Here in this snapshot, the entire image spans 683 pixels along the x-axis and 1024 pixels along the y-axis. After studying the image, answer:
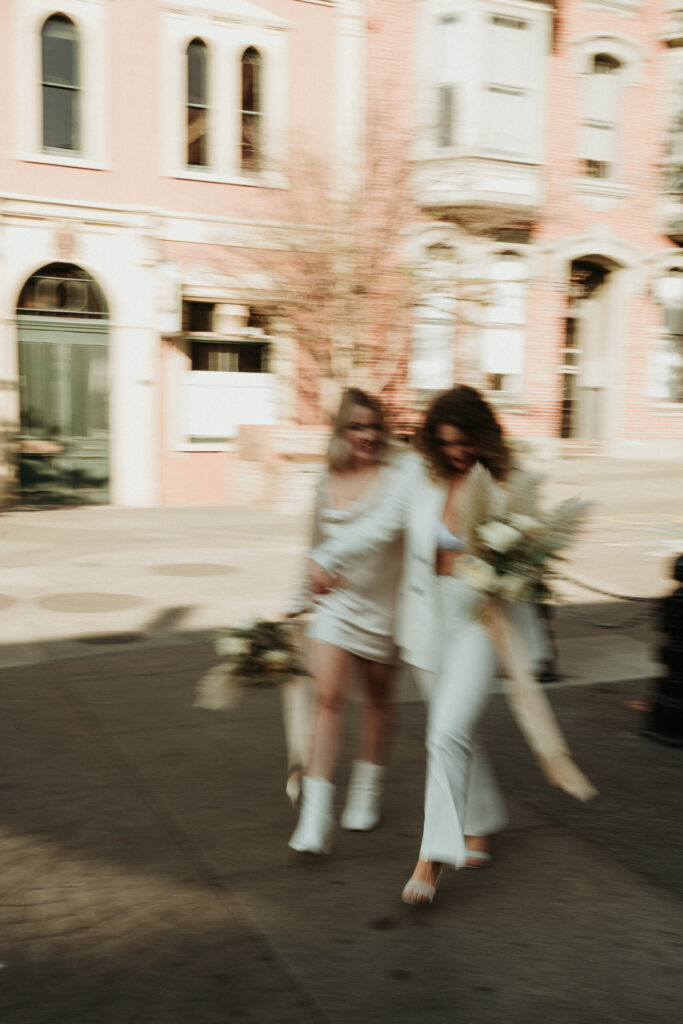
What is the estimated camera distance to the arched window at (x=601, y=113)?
1942 cm

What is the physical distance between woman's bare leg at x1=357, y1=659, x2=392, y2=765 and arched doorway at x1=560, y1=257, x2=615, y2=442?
658 inches

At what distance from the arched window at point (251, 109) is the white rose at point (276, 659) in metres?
13.9

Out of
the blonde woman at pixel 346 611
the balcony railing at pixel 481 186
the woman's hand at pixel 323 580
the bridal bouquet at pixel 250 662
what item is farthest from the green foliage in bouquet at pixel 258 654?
the balcony railing at pixel 481 186

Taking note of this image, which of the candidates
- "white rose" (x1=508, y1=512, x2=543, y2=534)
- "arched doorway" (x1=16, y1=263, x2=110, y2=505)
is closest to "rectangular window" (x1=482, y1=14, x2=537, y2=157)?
"arched doorway" (x1=16, y1=263, x2=110, y2=505)

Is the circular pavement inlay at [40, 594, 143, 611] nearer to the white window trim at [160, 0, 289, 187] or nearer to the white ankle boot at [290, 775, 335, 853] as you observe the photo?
the white ankle boot at [290, 775, 335, 853]

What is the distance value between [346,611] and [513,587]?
79 cm

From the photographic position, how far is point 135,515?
1473cm

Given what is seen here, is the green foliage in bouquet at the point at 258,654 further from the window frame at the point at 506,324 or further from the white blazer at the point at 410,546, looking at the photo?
the window frame at the point at 506,324

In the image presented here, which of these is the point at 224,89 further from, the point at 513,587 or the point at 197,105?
the point at 513,587

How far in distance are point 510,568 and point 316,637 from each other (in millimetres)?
896

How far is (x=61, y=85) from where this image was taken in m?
15.4

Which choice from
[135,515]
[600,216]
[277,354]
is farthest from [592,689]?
[600,216]

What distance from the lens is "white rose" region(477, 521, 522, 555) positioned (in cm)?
338

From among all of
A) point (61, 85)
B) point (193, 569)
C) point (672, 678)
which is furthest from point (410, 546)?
point (61, 85)
